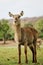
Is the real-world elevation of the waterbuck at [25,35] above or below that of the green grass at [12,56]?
above

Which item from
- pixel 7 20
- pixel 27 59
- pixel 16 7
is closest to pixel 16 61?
pixel 27 59

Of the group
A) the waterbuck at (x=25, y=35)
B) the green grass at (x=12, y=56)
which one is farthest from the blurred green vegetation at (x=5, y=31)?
the waterbuck at (x=25, y=35)

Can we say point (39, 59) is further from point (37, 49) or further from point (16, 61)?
point (16, 61)

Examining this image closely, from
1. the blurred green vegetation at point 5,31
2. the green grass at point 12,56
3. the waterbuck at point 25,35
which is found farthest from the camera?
the blurred green vegetation at point 5,31

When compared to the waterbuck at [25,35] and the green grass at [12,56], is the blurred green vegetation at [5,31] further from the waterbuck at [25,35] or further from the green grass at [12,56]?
the waterbuck at [25,35]

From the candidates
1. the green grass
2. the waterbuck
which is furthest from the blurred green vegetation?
the waterbuck

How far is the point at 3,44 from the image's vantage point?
2.89 meters

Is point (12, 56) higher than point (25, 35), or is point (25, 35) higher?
point (25, 35)

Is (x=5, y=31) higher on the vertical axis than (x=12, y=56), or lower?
higher

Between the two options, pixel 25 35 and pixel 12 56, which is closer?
pixel 25 35

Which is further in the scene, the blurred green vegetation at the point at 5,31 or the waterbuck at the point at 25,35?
the blurred green vegetation at the point at 5,31

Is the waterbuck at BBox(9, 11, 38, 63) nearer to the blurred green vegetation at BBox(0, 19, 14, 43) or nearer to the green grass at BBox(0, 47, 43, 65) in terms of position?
the green grass at BBox(0, 47, 43, 65)

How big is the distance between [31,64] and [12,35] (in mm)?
468

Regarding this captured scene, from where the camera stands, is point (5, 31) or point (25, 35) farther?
point (5, 31)
